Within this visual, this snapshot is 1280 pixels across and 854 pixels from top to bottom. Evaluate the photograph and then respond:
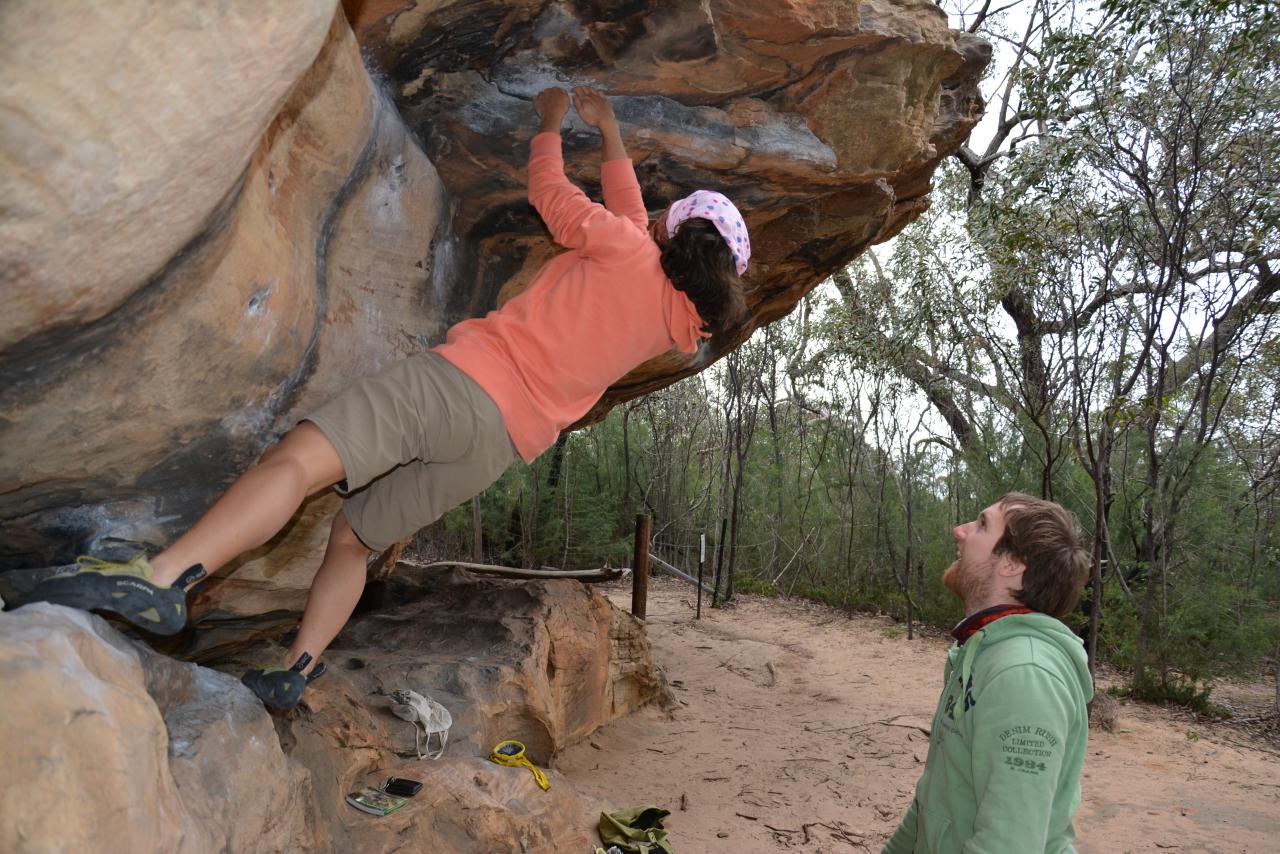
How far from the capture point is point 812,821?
484cm

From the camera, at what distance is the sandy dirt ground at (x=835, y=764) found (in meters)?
4.70

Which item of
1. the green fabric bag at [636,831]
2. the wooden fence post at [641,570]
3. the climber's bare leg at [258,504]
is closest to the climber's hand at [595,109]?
the climber's bare leg at [258,504]

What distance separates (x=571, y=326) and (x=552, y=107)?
0.99m

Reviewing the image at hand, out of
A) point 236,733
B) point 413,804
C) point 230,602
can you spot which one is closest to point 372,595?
point 230,602

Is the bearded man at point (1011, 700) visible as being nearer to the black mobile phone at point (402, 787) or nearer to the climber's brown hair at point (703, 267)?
the climber's brown hair at point (703, 267)

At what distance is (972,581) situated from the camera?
2029 mm

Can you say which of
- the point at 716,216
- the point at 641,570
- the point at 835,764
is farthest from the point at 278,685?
the point at 641,570

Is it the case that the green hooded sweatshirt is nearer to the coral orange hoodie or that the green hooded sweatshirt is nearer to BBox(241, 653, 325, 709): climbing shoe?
the coral orange hoodie

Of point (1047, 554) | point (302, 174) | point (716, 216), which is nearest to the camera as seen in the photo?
point (1047, 554)

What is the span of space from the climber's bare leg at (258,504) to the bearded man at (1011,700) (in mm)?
1544

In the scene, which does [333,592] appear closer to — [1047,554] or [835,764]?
[1047,554]

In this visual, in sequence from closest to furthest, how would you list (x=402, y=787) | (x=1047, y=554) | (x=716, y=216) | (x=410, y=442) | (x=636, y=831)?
(x=1047, y=554), (x=410, y=442), (x=716, y=216), (x=402, y=787), (x=636, y=831)

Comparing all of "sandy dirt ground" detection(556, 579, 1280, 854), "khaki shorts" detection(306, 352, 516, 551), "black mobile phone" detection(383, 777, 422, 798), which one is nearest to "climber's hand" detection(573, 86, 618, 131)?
"khaki shorts" detection(306, 352, 516, 551)

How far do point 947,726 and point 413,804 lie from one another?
1.90 meters
